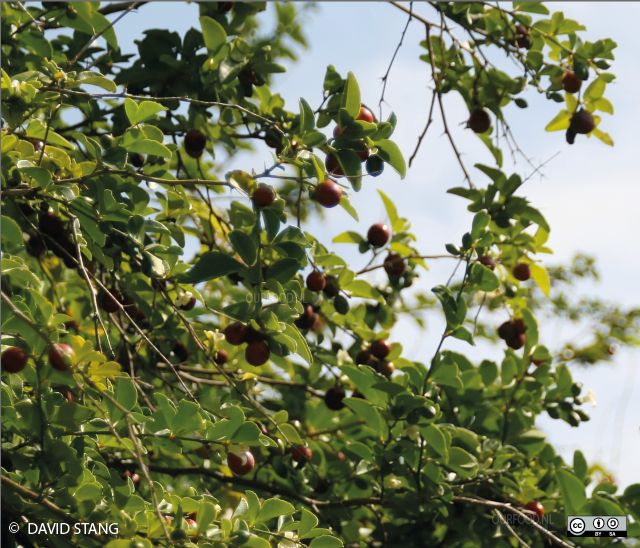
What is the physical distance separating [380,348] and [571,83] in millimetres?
1200

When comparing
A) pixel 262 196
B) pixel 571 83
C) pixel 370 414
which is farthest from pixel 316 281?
pixel 571 83

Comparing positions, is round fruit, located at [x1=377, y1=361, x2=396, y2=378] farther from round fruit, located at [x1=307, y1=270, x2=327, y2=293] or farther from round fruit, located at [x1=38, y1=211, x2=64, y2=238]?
round fruit, located at [x1=38, y1=211, x2=64, y2=238]

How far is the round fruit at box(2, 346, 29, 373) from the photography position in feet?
4.20

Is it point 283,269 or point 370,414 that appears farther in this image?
point 370,414

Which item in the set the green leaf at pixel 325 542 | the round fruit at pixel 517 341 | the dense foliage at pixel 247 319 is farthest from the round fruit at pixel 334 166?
the round fruit at pixel 517 341

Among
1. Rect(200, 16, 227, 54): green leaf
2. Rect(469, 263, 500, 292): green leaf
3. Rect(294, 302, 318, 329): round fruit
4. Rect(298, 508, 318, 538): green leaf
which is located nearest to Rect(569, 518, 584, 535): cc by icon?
Rect(469, 263, 500, 292): green leaf

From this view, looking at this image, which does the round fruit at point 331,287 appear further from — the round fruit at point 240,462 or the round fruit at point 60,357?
the round fruit at point 60,357

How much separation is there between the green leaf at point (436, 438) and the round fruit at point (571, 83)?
1.40 m

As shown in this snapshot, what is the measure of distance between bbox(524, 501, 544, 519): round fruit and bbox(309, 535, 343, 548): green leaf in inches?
31.6

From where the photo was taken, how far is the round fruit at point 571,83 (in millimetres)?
2297

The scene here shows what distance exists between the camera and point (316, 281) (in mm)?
2035

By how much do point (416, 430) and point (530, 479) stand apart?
582 millimetres

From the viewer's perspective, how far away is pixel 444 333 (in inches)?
68.7

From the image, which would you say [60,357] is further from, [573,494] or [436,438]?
[573,494]
